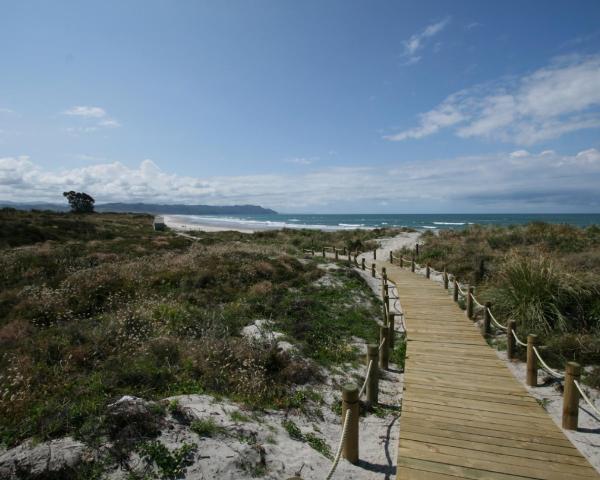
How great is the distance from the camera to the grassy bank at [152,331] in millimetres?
5023

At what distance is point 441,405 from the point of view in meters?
5.41

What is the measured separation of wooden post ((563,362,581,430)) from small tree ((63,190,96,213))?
91.4 meters

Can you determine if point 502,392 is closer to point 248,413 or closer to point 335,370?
point 335,370

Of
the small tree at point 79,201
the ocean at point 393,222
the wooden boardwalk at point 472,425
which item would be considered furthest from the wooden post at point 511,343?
the small tree at point 79,201

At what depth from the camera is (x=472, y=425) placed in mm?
4855

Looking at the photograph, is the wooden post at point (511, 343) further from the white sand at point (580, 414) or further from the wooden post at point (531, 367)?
the wooden post at point (531, 367)

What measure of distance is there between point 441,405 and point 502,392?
1.30m

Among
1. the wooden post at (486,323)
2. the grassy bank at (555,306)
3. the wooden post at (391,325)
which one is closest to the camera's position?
the grassy bank at (555,306)

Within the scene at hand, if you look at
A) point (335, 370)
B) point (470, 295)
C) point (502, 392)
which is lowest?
point (335, 370)

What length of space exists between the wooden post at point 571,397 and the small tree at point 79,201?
300 feet

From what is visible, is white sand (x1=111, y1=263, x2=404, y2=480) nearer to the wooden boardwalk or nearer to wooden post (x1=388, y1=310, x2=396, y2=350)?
the wooden boardwalk

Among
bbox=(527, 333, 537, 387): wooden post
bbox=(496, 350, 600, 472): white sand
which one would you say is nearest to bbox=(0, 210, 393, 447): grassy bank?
bbox=(527, 333, 537, 387): wooden post

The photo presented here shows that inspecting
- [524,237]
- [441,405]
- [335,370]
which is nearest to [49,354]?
[335,370]

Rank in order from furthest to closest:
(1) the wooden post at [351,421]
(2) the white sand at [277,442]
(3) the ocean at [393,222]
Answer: (3) the ocean at [393,222] < (1) the wooden post at [351,421] < (2) the white sand at [277,442]
